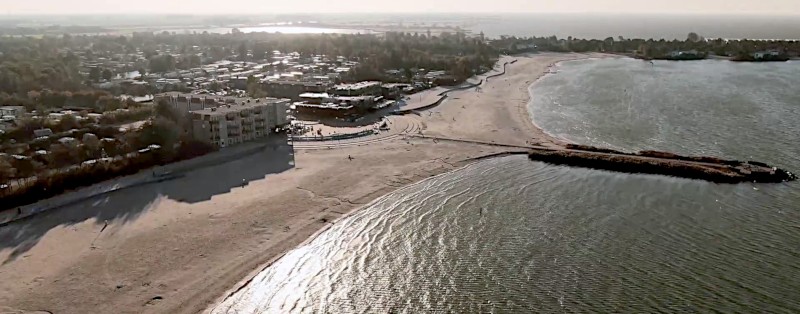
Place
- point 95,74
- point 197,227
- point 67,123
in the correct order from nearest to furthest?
point 197,227 → point 67,123 → point 95,74

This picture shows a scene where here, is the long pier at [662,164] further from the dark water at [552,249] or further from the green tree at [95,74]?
Result: the green tree at [95,74]

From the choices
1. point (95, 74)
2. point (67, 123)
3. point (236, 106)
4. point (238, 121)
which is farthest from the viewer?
point (95, 74)

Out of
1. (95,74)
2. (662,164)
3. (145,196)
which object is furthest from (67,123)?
(662,164)

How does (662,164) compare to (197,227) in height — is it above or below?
above

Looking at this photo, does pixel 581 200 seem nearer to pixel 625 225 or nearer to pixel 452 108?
pixel 625 225

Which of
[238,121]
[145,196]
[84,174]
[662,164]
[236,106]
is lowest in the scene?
[145,196]

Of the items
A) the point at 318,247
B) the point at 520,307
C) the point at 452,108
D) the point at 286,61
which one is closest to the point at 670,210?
the point at 520,307

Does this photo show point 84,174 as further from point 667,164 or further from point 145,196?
point 667,164
